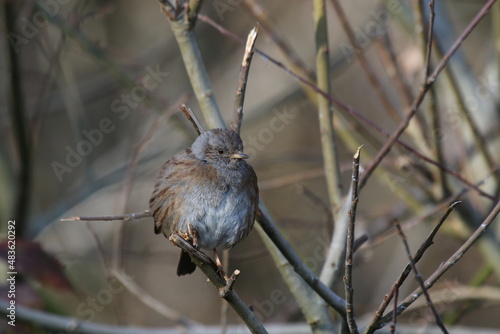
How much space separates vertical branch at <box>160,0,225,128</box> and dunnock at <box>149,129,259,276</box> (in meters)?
0.10

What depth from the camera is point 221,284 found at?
7.44 ft

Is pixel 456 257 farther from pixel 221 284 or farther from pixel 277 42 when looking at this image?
pixel 277 42

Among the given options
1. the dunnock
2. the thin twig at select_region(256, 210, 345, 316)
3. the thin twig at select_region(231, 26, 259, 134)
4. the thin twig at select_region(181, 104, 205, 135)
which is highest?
the thin twig at select_region(231, 26, 259, 134)

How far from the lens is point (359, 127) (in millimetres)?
3930

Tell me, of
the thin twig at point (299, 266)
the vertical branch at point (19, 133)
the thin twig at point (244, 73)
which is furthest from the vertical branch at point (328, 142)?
the vertical branch at point (19, 133)

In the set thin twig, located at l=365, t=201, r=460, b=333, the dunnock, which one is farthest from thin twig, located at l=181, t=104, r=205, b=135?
thin twig, located at l=365, t=201, r=460, b=333

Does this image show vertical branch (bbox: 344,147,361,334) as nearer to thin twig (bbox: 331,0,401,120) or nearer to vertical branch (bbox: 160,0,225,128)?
vertical branch (bbox: 160,0,225,128)

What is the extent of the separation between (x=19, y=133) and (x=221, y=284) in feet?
8.59

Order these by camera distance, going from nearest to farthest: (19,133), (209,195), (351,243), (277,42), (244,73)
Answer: (351,243) < (244,73) < (209,195) < (277,42) < (19,133)

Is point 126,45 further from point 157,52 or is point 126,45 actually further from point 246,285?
point 246,285

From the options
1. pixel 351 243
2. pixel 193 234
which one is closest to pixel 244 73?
pixel 193 234

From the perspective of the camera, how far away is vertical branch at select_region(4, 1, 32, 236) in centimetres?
415

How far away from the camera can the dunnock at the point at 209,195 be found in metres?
2.89

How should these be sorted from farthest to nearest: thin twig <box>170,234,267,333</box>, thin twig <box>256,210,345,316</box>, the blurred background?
the blurred background → thin twig <box>256,210,345,316</box> → thin twig <box>170,234,267,333</box>
